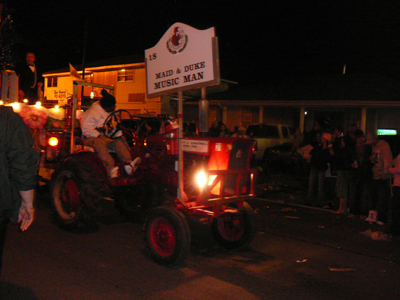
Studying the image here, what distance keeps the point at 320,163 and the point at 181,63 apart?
17.5ft

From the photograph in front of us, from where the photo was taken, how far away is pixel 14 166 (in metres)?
2.66

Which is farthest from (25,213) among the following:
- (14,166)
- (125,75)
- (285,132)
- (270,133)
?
(125,75)

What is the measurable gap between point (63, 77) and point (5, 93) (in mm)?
33396

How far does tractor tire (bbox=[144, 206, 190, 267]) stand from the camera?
4.49 m

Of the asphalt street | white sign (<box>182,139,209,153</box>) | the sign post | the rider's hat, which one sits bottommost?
the asphalt street

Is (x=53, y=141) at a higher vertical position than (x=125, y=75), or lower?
lower

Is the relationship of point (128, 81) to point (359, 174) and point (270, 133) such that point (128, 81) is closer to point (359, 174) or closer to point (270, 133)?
point (270, 133)

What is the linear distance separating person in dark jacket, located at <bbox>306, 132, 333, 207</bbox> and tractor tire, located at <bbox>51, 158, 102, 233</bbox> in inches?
210

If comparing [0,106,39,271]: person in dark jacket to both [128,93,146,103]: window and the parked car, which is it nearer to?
the parked car

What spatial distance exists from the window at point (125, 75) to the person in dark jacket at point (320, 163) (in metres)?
23.3

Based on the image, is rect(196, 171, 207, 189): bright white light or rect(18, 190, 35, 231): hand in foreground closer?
rect(18, 190, 35, 231): hand in foreground

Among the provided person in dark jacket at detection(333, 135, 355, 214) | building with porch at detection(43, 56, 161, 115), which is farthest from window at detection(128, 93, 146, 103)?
person in dark jacket at detection(333, 135, 355, 214)

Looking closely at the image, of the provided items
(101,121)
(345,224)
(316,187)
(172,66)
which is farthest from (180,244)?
(316,187)

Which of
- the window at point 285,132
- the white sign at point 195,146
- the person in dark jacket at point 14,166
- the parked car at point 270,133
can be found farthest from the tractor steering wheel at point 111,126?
the window at point 285,132
